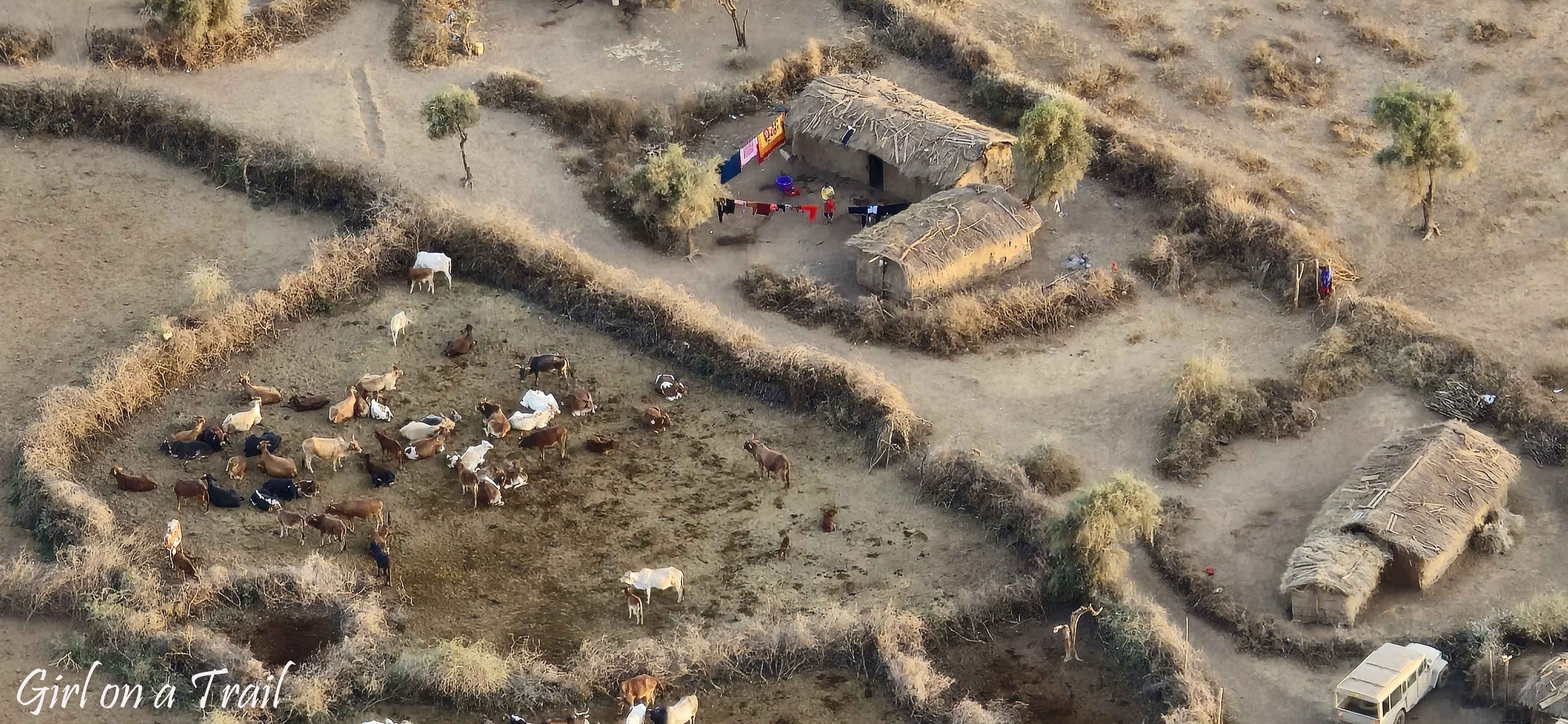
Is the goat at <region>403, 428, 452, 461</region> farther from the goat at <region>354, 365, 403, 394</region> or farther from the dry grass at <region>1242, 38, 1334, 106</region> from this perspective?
the dry grass at <region>1242, 38, 1334, 106</region>

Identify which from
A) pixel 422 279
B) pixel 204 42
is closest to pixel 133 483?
pixel 422 279

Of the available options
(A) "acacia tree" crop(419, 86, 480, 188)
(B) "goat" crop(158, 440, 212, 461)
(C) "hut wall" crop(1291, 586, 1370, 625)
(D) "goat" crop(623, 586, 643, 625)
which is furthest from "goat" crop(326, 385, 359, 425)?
(C) "hut wall" crop(1291, 586, 1370, 625)

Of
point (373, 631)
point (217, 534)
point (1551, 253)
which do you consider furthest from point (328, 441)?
point (1551, 253)

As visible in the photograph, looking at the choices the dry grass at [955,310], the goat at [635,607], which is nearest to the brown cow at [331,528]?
the goat at [635,607]

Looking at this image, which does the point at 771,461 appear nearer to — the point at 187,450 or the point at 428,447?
the point at 428,447

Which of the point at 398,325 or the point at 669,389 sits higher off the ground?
the point at 669,389

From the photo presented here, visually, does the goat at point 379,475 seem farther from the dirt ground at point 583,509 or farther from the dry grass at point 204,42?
the dry grass at point 204,42
